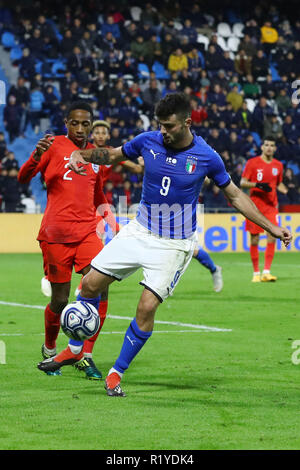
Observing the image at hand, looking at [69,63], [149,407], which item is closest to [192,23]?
[69,63]

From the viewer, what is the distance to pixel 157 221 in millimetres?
6723

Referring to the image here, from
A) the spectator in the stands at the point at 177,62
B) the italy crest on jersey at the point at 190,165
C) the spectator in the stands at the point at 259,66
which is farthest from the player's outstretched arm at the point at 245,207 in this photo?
the spectator in the stands at the point at 259,66

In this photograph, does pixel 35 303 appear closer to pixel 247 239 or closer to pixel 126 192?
pixel 126 192

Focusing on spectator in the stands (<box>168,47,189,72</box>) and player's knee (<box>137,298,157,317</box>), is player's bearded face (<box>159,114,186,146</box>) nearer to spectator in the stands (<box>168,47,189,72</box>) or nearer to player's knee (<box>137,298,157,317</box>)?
player's knee (<box>137,298,157,317</box>)

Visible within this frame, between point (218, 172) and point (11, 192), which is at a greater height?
point (218, 172)

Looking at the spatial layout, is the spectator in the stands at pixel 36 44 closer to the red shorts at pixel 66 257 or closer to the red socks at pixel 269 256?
the red socks at pixel 269 256

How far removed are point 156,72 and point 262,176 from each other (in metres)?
13.6

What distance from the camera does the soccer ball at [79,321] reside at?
6.52m

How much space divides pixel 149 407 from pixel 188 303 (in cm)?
682

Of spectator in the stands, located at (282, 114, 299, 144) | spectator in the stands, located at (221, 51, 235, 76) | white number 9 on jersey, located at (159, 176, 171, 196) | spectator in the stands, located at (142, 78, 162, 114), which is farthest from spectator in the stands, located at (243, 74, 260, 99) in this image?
white number 9 on jersey, located at (159, 176, 171, 196)

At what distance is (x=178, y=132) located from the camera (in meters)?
6.49

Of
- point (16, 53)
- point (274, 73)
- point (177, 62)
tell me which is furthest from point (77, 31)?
point (274, 73)

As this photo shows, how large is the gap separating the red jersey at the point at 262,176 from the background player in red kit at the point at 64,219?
30.2ft

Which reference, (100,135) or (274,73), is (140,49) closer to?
(274,73)
